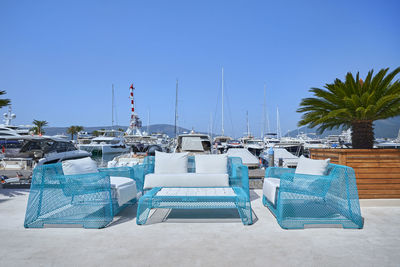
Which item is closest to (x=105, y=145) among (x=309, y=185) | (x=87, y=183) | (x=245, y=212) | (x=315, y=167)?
(x=87, y=183)

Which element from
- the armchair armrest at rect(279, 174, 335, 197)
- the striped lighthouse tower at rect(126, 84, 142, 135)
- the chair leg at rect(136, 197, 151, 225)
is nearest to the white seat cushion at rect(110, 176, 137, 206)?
the chair leg at rect(136, 197, 151, 225)

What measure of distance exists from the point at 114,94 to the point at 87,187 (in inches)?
1356

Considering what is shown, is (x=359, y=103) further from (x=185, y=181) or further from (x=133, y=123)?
(x=133, y=123)

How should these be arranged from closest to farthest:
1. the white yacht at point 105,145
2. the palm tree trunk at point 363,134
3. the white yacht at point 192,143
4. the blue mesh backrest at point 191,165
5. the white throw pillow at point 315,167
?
1. the white throw pillow at point 315,167
2. the palm tree trunk at point 363,134
3. the blue mesh backrest at point 191,165
4. the white yacht at point 192,143
5. the white yacht at point 105,145

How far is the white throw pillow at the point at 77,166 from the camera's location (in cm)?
380

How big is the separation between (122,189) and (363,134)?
5071mm

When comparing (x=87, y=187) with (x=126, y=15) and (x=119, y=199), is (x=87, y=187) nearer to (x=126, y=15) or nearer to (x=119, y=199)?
(x=119, y=199)

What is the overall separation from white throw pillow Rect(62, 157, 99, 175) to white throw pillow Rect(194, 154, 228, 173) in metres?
2.06

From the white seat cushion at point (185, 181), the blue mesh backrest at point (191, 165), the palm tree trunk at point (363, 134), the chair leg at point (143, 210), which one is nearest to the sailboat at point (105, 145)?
the blue mesh backrest at point (191, 165)

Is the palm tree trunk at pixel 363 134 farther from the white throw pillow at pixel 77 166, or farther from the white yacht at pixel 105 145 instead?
the white yacht at pixel 105 145

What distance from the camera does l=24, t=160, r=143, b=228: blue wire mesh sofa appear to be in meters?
3.44

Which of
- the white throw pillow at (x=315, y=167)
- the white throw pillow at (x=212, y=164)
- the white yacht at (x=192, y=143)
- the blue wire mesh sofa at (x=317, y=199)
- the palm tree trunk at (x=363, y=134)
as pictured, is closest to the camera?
the blue wire mesh sofa at (x=317, y=199)

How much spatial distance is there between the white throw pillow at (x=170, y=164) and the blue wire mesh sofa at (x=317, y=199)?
2083 mm

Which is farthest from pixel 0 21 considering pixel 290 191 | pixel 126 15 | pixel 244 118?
pixel 244 118
